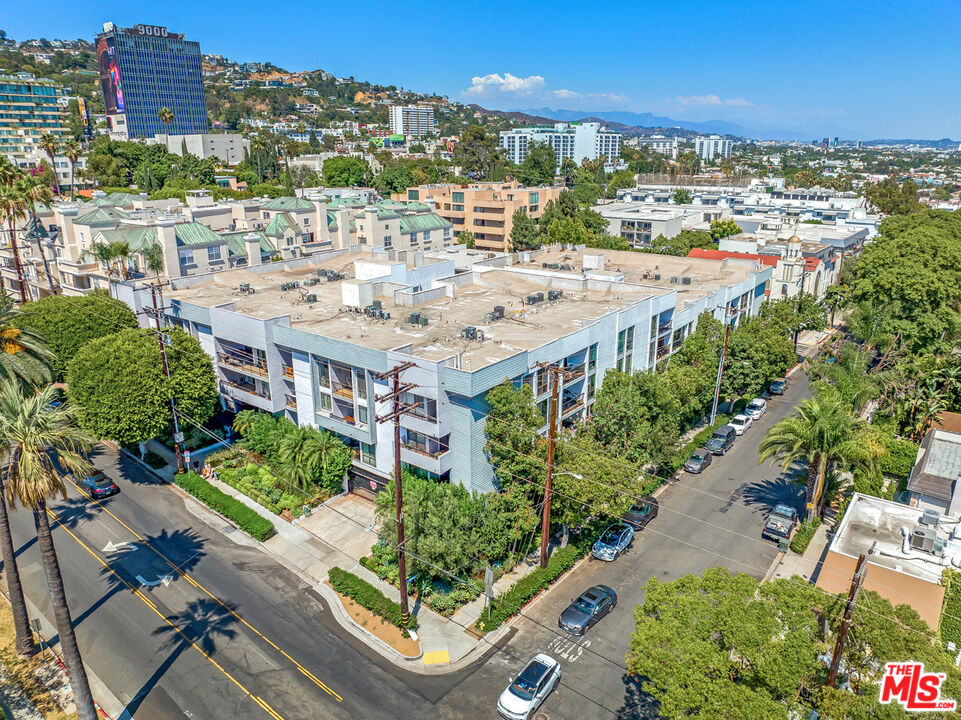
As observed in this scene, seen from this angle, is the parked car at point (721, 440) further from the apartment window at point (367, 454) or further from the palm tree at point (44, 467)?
the palm tree at point (44, 467)

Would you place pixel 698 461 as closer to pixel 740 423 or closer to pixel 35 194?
pixel 740 423

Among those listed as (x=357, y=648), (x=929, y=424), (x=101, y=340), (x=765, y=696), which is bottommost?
(x=357, y=648)

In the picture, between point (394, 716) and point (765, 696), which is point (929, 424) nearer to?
point (765, 696)

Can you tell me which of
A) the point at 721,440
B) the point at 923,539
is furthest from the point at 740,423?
the point at 923,539

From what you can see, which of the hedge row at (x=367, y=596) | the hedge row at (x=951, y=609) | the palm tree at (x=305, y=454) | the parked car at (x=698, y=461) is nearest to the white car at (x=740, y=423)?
the parked car at (x=698, y=461)

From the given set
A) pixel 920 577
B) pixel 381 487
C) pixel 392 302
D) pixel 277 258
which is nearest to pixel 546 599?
pixel 381 487
